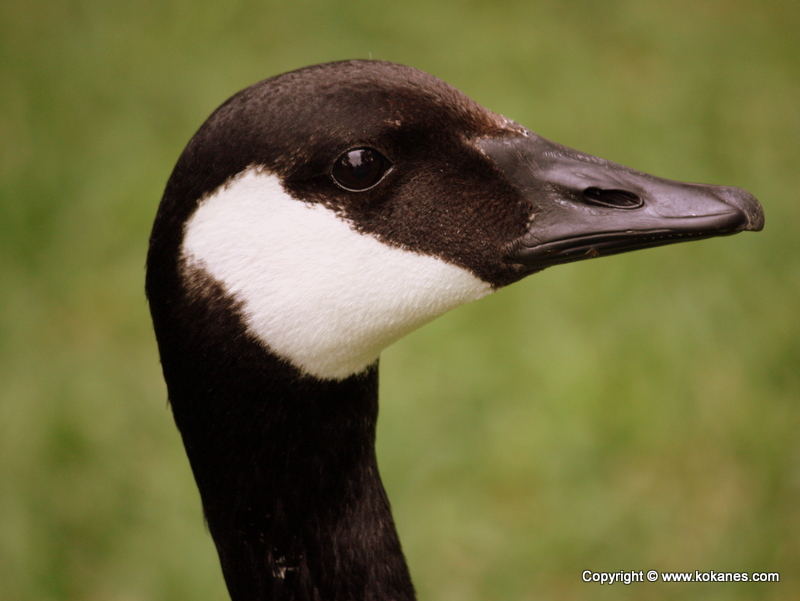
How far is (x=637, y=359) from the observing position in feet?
12.0

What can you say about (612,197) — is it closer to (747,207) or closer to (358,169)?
(747,207)

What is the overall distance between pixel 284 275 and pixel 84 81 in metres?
3.66

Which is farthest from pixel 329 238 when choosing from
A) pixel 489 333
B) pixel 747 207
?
pixel 489 333

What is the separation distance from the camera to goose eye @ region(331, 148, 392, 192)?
1.48m

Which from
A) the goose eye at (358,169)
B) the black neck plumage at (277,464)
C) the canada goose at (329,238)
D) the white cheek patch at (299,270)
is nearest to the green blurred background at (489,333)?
the black neck plumage at (277,464)

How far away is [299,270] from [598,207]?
538mm

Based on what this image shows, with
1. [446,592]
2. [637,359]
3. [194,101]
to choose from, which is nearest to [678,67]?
[637,359]

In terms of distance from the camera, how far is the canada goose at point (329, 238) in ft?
4.78

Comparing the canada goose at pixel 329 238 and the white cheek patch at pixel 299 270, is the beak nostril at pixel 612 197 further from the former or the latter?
the white cheek patch at pixel 299 270

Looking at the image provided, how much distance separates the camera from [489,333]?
3.87 metres

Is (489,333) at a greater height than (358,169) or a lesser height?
greater

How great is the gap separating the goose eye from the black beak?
0.20 metres

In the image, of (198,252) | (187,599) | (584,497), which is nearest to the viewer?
(198,252)

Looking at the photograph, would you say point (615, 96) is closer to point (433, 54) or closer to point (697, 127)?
point (697, 127)
